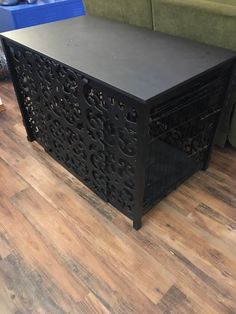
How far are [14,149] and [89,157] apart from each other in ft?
2.26

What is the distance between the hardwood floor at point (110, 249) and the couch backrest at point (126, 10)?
0.90 m

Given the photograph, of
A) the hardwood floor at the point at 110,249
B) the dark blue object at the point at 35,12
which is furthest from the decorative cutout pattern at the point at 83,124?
the dark blue object at the point at 35,12

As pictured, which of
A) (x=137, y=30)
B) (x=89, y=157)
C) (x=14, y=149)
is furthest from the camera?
(x=14, y=149)

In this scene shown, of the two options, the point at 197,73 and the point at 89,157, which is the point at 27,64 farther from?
the point at 197,73

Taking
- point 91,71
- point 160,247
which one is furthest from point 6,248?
point 91,71

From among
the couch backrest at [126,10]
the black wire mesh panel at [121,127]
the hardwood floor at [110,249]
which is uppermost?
the couch backrest at [126,10]

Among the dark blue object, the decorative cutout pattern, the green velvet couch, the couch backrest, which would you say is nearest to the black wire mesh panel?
the decorative cutout pattern

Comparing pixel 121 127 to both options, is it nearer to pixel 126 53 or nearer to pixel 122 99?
pixel 122 99

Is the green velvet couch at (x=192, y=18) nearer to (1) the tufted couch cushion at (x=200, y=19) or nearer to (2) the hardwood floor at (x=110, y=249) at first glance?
(1) the tufted couch cushion at (x=200, y=19)

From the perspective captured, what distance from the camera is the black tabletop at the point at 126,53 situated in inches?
36.7

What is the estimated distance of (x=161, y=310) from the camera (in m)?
0.96

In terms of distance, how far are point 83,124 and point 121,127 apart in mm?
248

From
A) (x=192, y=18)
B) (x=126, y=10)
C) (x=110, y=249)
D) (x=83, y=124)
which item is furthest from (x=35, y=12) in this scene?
(x=110, y=249)

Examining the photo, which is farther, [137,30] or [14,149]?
[14,149]
